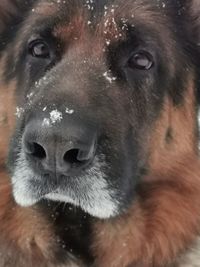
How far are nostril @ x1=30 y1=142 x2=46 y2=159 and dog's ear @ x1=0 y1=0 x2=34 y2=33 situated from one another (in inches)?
50.4

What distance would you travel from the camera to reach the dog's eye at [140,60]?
3902 millimetres

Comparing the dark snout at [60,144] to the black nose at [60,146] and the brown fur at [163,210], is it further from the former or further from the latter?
the brown fur at [163,210]

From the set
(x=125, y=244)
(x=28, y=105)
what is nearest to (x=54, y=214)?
(x=125, y=244)

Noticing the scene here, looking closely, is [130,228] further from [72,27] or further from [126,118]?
[72,27]

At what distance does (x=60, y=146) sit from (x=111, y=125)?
46cm

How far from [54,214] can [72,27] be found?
115 centimetres

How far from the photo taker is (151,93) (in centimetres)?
396

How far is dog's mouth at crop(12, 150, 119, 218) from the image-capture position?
3.39 m

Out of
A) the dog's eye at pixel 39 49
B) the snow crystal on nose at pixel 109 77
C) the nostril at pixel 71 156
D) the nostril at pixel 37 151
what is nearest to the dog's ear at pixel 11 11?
the dog's eye at pixel 39 49

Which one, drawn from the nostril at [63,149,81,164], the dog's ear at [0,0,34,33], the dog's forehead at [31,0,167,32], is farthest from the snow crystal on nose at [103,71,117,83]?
the dog's ear at [0,0,34,33]

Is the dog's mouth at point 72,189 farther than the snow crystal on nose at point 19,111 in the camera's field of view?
No

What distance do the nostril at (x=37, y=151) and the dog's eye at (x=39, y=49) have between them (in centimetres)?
Answer: 86

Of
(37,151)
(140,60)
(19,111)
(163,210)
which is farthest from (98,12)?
(163,210)

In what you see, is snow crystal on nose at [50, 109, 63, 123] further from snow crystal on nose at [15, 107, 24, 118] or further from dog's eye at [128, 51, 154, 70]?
dog's eye at [128, 51, 154, 70]
